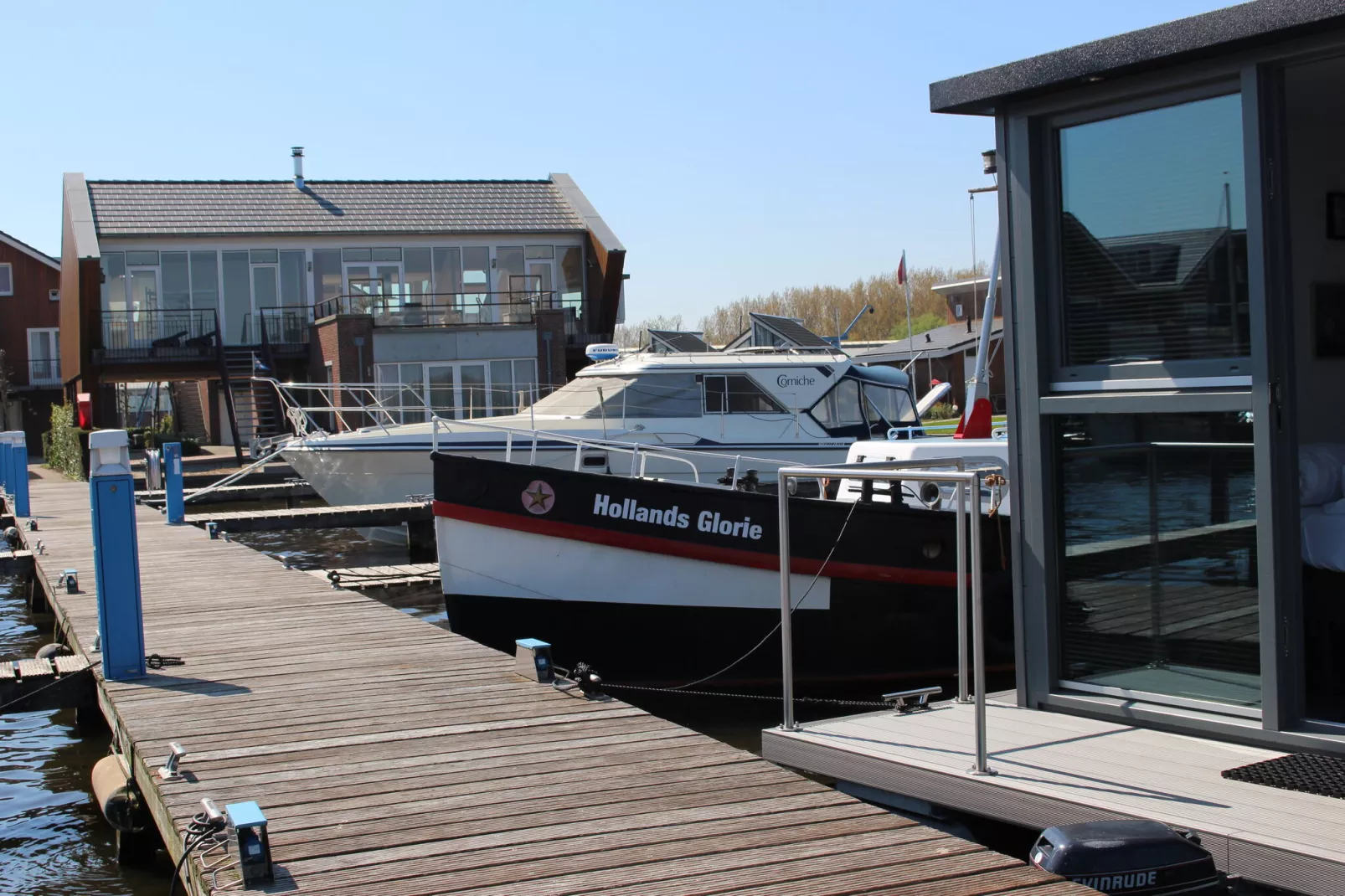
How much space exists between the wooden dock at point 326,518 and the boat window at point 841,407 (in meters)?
5.55

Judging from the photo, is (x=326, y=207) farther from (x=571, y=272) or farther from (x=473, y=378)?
(x=473, y=378)

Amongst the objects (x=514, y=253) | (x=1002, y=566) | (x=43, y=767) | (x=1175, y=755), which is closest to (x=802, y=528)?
(x=1002, y=566)

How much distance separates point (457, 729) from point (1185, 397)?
3396 millimetres

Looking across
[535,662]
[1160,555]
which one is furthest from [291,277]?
[1160,555]

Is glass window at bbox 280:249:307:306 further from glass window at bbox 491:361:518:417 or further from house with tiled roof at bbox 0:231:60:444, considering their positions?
house with tiled roof at bbox 0:231:60:444

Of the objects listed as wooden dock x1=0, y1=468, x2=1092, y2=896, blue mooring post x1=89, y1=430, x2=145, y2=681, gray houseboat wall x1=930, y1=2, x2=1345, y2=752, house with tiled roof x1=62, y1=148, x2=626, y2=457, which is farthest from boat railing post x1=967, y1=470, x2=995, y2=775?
house with tiled roof x1=62, y1=148, x2=626, y2=457

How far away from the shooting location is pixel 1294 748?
16.3 ft

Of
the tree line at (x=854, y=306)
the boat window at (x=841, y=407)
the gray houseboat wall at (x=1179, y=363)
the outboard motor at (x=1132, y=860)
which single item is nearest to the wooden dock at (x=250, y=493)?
the boat window at (x=841, y=407)

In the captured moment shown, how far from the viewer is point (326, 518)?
1812cm

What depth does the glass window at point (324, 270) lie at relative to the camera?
3603 cm

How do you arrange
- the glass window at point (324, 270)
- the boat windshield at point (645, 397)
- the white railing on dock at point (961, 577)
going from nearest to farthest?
the white railing on dock at point (961, 577) → the boat windshield at point (645, 397) → the glass window at point (324, 270)

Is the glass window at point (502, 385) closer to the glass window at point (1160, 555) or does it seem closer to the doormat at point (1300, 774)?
the glass window at point (1160, 555)

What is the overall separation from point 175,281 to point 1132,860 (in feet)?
113

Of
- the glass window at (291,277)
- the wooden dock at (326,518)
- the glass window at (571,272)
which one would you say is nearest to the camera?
the wooden dock at (326,518)
